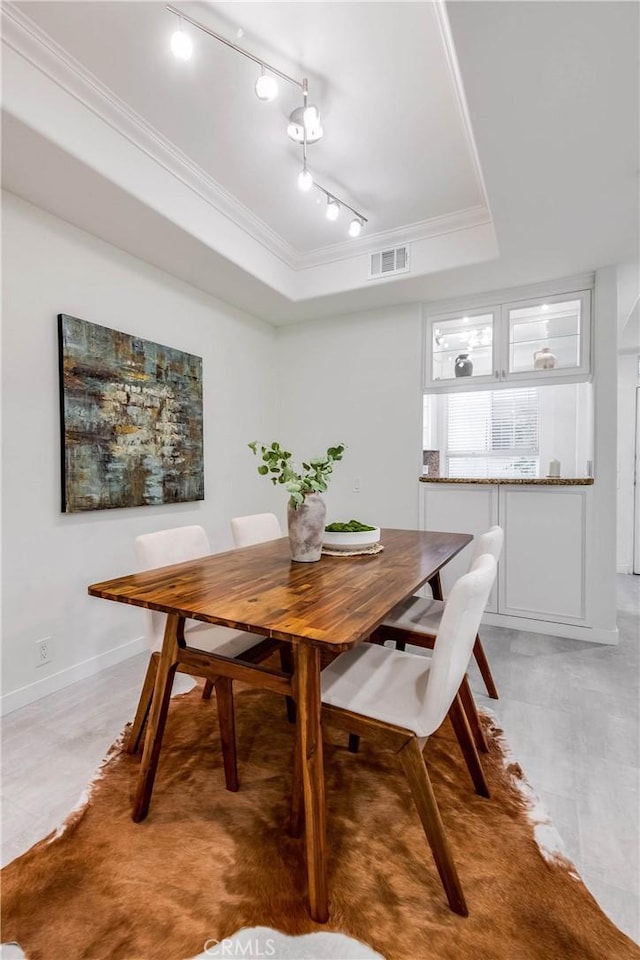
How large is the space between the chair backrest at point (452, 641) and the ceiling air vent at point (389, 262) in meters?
2.56

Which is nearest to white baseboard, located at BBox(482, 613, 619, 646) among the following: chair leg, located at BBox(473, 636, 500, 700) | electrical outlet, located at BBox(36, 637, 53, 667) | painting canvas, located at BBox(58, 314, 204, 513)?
chair leg, located at BBox(473, 636, 500, 700)

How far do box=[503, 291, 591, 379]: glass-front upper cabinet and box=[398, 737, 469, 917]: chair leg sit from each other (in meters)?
2.85

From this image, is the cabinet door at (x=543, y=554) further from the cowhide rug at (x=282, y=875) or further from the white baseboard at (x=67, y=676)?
the white baseboard at (x=67, y=676)

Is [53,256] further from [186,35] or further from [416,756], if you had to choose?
[416,756]

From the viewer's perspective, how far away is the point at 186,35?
1.54 m

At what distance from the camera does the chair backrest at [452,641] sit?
1.10 metres

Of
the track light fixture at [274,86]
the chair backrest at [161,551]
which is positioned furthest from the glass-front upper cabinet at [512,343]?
the chair backrest at [161,551]

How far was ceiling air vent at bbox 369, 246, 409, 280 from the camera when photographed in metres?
3.07

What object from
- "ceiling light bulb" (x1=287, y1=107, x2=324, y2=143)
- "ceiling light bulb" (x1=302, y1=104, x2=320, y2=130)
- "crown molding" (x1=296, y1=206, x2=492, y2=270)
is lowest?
"ceiling light bulb" (x1=302, y1=104, x2=320, y2=130)

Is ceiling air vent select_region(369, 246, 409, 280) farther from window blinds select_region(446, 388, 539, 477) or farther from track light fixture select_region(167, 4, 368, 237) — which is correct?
window blinds select_region(446, 388, 539, 477)

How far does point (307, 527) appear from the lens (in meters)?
1.79

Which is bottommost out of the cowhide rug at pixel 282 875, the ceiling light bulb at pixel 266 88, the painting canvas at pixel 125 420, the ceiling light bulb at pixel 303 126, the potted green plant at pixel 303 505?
the cowhide rug at pixel 282 875

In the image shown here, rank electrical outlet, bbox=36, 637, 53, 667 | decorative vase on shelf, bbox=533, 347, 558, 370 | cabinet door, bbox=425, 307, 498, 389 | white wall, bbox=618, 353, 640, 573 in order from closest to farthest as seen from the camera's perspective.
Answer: electrical outlet, bbox=36, 637, 53, 667, decorative vase on shelf, bbox=533, 347, 558, 370, cabinet door, bbox=425, 307, 498, 389, white wall, bbox=618, 353, 640, 573

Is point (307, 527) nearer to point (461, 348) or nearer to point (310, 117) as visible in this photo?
point (310, 117)
